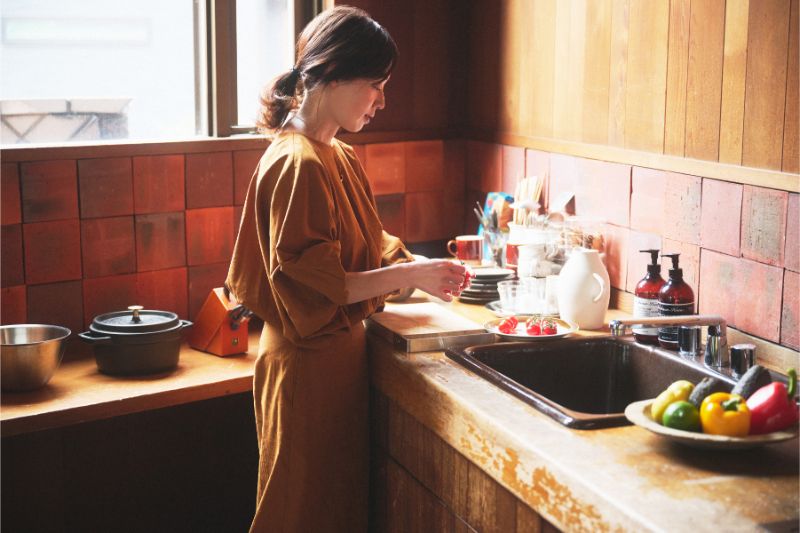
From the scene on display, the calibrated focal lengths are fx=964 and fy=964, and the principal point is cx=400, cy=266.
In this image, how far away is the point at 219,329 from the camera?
2695mm

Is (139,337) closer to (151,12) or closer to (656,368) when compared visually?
(151,12)

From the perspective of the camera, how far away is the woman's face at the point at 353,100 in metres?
2.14

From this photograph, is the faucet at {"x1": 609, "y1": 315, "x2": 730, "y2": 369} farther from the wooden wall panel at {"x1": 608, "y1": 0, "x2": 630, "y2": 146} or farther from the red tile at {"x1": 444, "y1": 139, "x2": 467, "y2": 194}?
the red tile at {"x1": 444, "y1": 139, "x2": 467, "y2": 194}

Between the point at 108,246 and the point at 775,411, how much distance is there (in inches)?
75.0

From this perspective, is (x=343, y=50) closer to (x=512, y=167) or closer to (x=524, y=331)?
(x=524, y=331)

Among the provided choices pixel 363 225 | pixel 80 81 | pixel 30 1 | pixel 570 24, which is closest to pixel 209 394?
pixel 363 225

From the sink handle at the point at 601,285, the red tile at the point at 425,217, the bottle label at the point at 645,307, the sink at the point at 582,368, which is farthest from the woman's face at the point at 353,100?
the red tile at the point at 425,217

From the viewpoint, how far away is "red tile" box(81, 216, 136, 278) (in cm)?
273

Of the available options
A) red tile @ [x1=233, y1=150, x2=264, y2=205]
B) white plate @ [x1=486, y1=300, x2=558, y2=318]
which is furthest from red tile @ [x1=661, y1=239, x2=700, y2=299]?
red tile @ [x1=233, y1=150, x2=264, y2=205]

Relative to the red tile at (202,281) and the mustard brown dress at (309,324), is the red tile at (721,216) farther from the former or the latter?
the red tile at (202,281)

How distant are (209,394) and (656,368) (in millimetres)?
1122

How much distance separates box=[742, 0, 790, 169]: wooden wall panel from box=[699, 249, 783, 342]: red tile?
241 millimetres

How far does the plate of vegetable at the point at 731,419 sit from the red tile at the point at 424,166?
5.87 feet

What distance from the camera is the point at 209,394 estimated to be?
8.18 ft
